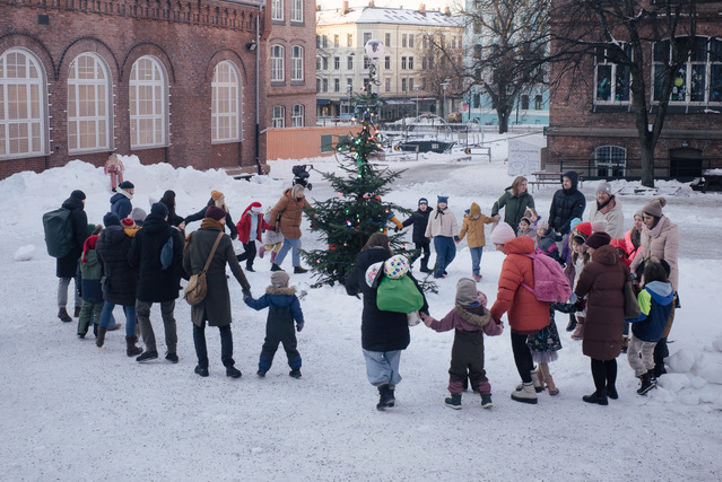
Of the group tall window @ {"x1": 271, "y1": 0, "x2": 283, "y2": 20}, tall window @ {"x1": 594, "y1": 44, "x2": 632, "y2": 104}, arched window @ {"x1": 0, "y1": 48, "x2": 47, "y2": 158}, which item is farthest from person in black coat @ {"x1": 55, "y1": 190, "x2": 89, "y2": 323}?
tall window @ {"x1": 271, "y1": 0, "x2": 283, "y2": 20}

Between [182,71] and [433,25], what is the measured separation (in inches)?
2774

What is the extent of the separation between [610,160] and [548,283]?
25.0m

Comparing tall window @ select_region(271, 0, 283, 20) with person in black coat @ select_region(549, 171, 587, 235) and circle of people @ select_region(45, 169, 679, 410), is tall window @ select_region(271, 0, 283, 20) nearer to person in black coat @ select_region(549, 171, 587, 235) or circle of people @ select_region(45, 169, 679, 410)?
person in black coat @ select_region(549, 171, 587, 235)

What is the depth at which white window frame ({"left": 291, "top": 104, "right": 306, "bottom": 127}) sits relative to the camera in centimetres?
5231

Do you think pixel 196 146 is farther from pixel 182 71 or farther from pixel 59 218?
pixel 59 218

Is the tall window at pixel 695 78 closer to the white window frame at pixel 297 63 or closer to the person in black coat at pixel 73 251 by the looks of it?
the person in black coat at pixel 73 251

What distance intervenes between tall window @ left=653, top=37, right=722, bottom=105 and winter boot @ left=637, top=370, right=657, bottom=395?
23.9 meters

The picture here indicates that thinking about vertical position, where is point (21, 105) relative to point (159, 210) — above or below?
above

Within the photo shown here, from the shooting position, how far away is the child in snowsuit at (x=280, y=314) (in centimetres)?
859

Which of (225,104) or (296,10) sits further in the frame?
(296,10)

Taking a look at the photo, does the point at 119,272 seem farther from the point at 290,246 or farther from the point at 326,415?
the point at 290,246

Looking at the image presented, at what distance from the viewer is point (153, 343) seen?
368 inches

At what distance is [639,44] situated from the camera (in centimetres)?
2745

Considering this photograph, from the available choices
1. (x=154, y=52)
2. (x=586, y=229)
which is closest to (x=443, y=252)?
(x=586, y=229)
